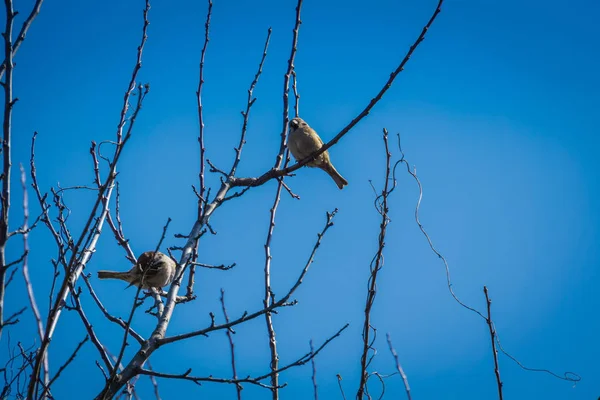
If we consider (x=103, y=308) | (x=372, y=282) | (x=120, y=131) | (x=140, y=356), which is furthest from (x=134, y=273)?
(x=372, y=282)

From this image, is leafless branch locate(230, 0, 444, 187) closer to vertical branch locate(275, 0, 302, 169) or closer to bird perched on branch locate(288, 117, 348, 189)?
vertical branch locate(275, 0, 302, 169)

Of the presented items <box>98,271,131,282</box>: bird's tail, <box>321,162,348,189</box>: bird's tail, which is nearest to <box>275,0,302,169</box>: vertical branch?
<box>98,271,131,282</box>: bird's tail

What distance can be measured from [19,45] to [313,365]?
252cm

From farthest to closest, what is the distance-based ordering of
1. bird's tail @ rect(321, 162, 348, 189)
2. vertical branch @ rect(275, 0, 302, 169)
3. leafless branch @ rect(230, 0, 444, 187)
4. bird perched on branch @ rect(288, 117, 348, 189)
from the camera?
bird's tail @ rect(321, 162, 348, 189)
bird perched on branch @ rect(288, 117, 348, 189)
vertical branch @ rect(275, 0, 302, 169)
leafless branch @ rect(230, 0, 444, 187)

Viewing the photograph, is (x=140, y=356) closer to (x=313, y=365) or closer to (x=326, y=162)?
(x=313, y=365)

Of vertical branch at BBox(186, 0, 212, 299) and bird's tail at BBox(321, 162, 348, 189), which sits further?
bird's tail at BBox(321, 162, 348, 189)

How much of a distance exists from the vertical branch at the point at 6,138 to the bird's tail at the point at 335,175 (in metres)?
5.25

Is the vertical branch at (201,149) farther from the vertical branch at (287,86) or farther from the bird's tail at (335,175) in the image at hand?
the bird's tail at (335,175)

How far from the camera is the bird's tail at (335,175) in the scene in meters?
7.46

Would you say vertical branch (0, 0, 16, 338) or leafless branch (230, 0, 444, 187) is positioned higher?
leafless branch (230, 0, 444, 187)

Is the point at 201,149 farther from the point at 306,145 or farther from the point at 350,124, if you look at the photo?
the point at 306,145

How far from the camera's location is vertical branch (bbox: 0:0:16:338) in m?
2.26

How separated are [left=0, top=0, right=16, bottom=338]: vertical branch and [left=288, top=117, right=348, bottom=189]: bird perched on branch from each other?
16.0 feet

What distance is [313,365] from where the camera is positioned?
12.1ft
